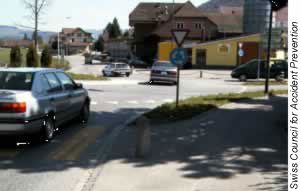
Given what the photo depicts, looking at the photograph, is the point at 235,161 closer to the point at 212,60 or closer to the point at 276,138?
the point at 276,138

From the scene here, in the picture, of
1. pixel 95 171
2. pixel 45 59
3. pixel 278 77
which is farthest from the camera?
pixel 45 59

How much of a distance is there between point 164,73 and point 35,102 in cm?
2261

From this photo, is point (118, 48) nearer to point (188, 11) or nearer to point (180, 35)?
point (188, 11)

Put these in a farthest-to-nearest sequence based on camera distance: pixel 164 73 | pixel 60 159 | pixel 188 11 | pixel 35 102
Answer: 1. pixel 188 11
2. pixel 164 73
3. pixel 35 102
4. pixel 60 159

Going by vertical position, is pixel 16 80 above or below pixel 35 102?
above

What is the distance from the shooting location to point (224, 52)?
6262cm

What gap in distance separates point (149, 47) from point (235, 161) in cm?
8166

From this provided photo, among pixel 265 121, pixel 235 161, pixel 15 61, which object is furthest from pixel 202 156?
pixel 15 61

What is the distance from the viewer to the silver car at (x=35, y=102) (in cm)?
941

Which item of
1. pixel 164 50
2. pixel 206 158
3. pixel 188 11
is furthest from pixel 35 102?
pixel 188 11

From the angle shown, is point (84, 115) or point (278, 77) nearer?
point (84, 115)

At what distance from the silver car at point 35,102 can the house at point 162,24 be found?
227 feet

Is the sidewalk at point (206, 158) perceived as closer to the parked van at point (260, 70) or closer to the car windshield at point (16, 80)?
the car windshield at point (16, 80)

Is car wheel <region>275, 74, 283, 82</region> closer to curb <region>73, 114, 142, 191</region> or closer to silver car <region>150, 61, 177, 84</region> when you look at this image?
silver car <region>150, 61, 177, 84</region>
